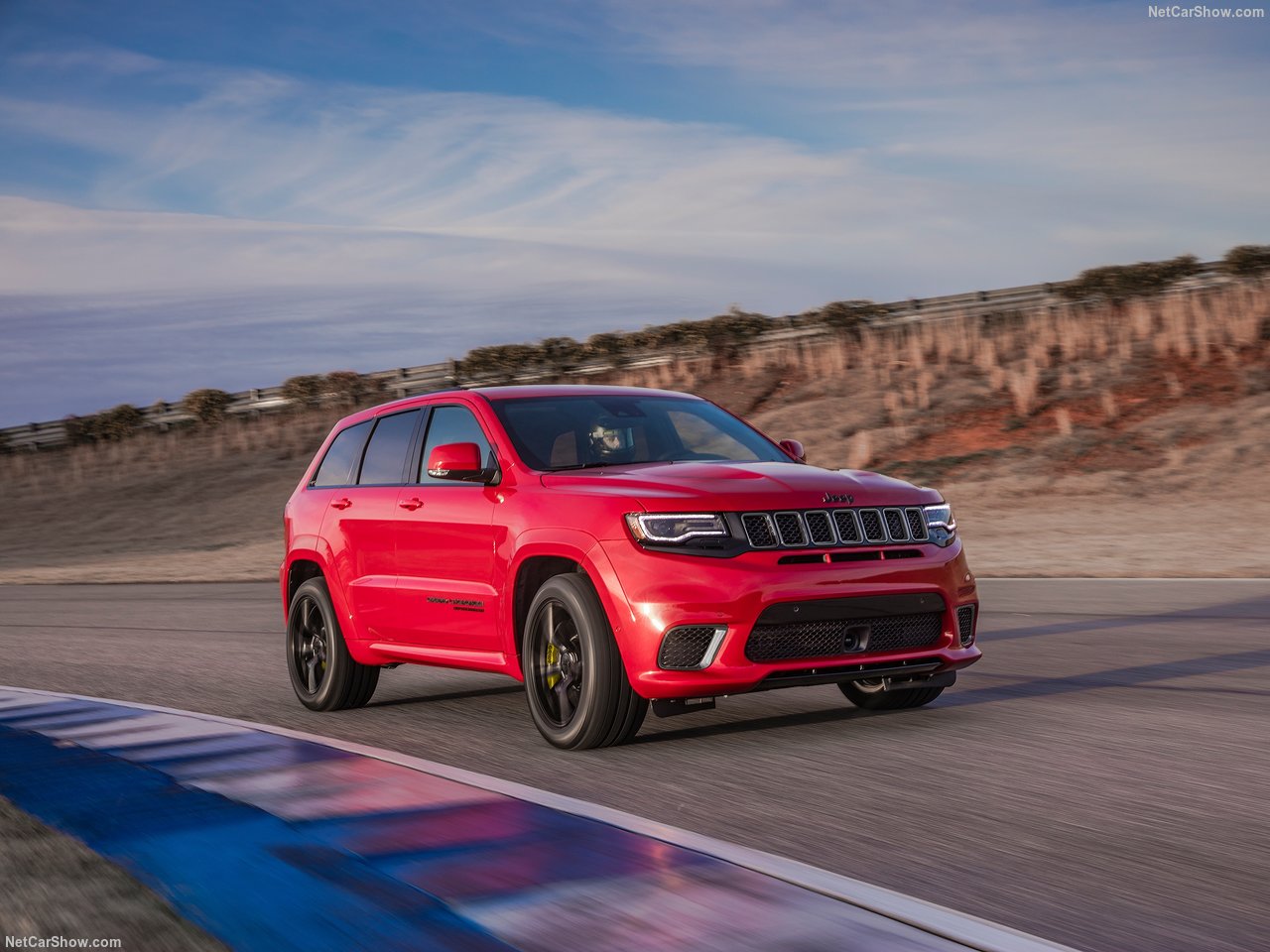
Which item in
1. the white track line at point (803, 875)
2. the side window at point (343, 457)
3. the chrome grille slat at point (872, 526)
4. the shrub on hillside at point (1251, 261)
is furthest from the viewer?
the shrub on hillside at point (1251, 261)

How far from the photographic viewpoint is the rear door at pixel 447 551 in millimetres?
7719

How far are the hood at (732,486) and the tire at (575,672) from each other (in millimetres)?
489

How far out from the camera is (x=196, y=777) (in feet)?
21.6

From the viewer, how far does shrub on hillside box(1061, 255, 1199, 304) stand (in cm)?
3975

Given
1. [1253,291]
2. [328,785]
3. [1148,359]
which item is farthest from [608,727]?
[1253,291]

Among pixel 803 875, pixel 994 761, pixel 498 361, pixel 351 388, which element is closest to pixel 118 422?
pixel 351 388

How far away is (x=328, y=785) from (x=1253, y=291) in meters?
33.2

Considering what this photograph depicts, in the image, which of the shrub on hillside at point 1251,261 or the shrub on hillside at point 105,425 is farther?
the shrub on hillside at point 105,425

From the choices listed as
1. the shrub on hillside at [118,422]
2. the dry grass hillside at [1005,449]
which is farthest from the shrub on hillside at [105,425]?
the dry grass hillside at [1005,449]

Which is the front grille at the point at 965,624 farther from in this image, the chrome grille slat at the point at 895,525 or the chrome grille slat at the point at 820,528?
the chrome grille slat at the point at 820,528

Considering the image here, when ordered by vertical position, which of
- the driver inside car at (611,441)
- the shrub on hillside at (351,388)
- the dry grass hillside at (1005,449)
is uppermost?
the shrub on hillside at (351,388)

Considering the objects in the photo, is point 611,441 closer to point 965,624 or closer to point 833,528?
point 833,528

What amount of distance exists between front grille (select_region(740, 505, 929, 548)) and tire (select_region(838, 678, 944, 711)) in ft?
3.37

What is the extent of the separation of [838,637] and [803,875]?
2.26 m
